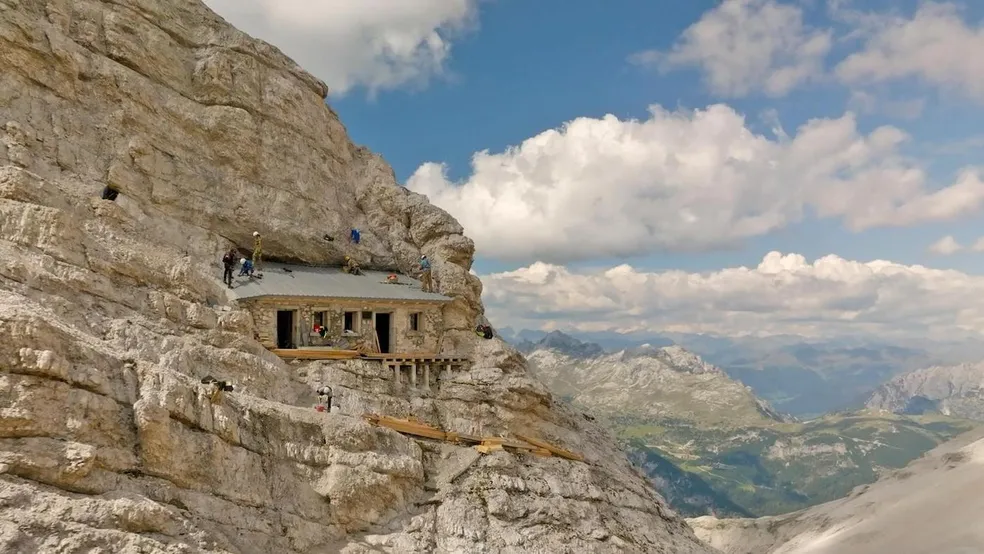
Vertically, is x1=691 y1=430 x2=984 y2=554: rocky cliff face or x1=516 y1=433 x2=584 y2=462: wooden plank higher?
x1=516 y1=433 x2=584 y2=462: wooden plank

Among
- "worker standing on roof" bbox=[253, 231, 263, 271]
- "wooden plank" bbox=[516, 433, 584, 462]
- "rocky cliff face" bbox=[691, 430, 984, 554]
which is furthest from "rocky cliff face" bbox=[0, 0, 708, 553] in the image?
"rocky cliff face" bbox=[691, 430, 984, 554]

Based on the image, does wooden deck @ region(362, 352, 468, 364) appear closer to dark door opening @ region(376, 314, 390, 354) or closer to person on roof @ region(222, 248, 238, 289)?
dark door opening @ region(376, 314, 390, 354)

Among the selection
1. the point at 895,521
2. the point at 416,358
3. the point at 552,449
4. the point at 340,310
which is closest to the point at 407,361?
the point at 416,358

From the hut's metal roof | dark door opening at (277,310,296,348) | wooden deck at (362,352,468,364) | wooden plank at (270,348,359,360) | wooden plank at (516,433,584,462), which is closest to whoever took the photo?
wooden plank at (270,348,359,360)

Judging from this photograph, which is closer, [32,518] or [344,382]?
[32,518]

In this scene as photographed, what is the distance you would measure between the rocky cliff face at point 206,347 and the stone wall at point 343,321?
1920 millimetres

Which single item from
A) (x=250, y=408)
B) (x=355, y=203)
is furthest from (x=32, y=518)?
(x=355, y=203)

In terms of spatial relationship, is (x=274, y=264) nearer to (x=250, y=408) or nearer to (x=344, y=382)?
(x=344, y=382)

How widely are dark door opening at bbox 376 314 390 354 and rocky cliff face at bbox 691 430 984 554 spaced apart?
58.3m

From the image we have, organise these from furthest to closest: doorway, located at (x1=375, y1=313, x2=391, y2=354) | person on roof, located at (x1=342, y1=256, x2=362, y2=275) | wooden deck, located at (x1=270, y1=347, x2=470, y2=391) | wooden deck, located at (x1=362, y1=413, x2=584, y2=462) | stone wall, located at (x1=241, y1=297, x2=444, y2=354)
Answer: person on roof, located at (x1=342, y1=256, x2=362, y2=275) → doorway, located at (x1=375, y1=313, x2=391, y2=354) → stone wall, located at (x1=241, y1=297, x2=444, y2=354) → wooden deck, located at (x1=270, y1=347, x2=470, y2=391) → wooden deck, located at (x1=362, y1=413, x2=584, y2=462)

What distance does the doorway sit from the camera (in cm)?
4928

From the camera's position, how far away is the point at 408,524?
1329 inches

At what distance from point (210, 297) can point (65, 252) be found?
8.49m

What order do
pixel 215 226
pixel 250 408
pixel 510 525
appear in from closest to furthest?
pixel 250 408, pixel 510 525, pixel 215 226
